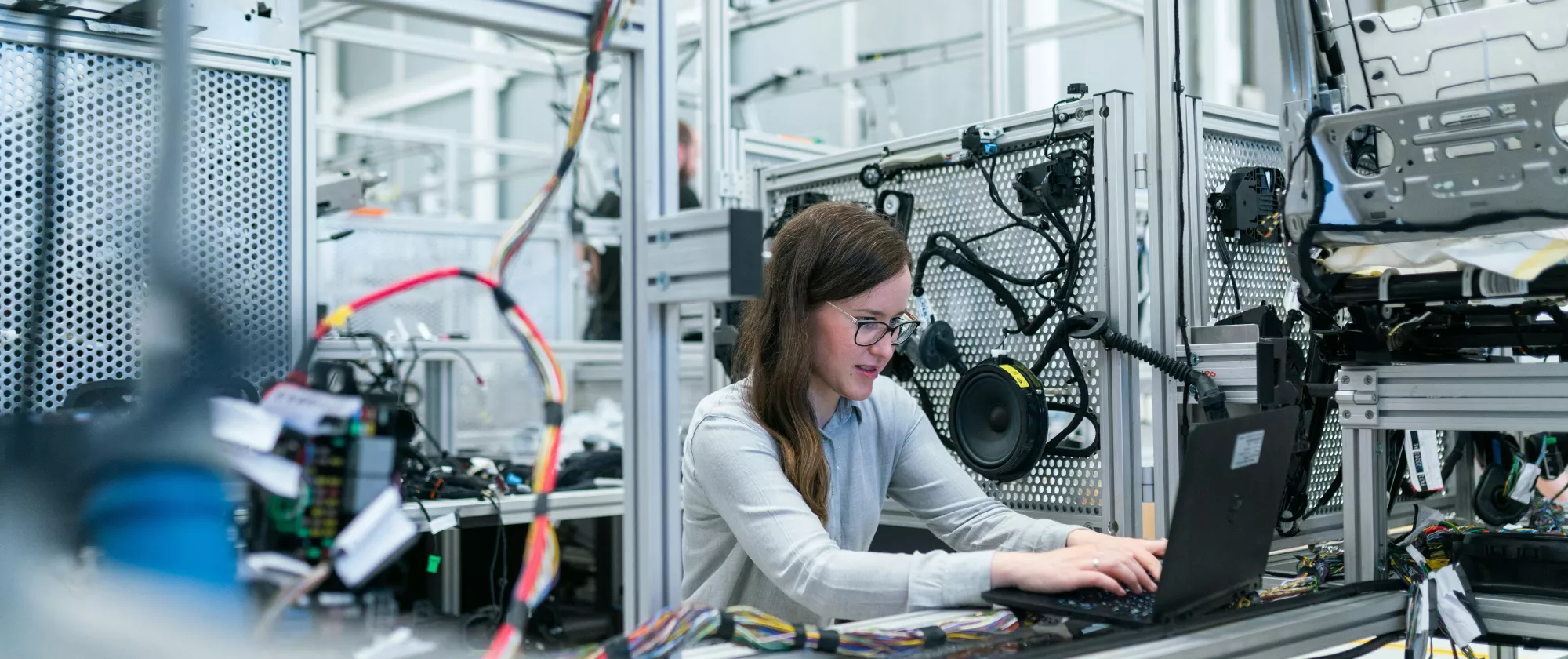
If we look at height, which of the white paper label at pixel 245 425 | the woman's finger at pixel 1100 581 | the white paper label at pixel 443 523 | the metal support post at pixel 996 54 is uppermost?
the metal support post at pixel 996 54

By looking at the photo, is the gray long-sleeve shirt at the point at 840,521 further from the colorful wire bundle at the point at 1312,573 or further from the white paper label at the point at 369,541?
the white paper label at the point at 369,541

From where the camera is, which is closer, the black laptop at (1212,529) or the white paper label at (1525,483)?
the black laptop at (1212,529)

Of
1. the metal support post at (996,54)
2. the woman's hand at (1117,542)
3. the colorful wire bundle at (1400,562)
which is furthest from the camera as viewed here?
the metal support post at (996,54)

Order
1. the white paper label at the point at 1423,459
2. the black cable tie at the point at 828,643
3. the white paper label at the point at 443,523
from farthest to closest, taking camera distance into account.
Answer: the white paper label at the point at 443,523 < the white paper label at the point at 1423,459 < the black cable tie at the point at 828,643

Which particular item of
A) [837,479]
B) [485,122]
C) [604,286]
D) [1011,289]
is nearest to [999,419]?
[1011,289]

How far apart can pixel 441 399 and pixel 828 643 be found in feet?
7.50

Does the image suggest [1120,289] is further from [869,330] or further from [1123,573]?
[1123,573]

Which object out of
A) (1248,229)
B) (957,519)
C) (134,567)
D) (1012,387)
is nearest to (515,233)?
(134,567)

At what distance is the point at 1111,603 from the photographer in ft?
3.55

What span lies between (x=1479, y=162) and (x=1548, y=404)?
0.89ft

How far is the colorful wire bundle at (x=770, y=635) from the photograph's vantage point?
82 cm

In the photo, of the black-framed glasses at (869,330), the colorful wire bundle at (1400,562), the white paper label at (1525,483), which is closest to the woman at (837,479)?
the black-framed glasses at (869,330)

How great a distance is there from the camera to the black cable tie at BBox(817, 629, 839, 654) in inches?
36.9

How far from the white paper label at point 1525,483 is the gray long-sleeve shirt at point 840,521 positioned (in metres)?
0.84
